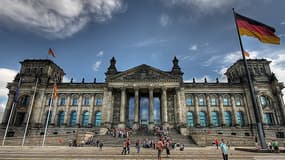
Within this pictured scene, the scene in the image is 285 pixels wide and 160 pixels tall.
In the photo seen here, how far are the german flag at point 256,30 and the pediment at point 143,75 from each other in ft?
85.0

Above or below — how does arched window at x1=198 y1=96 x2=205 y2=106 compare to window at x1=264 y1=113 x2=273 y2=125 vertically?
above

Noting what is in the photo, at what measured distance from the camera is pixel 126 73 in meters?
→ 43.3

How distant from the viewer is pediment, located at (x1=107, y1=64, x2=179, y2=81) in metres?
42.0

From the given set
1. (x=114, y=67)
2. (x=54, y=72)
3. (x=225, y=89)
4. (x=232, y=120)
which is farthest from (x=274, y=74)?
(x=54, y=72)

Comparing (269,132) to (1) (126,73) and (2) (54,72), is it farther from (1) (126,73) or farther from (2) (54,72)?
(2) (54,72)

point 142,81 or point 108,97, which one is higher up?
point 142,81

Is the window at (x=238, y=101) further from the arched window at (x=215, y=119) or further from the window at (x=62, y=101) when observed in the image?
the window at (x=62, y=101)

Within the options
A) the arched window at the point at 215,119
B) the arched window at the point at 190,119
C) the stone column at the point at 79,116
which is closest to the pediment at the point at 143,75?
the arched window at the point at 190,119

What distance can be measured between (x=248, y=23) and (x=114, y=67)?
35.3 meters

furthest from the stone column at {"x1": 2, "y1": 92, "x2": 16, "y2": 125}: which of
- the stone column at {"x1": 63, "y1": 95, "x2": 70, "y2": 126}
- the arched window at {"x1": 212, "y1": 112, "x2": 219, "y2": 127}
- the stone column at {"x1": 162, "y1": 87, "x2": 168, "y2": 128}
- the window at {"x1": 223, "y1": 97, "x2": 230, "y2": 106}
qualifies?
the window at {"x1": 223, "y1": 97, "x2": 230, "y2": 106}

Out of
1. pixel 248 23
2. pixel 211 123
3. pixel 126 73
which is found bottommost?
pixel 211 123

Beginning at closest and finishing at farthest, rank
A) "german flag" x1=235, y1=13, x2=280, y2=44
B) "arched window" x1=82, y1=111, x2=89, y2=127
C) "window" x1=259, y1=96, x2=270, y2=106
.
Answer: "german flag" x1=235, y1=13, x2=280, y2=44 → "window" x1=259, y1=96, x2=270, y2=106 → "arched window" x1=82, y1=111, x2=89, y2=127

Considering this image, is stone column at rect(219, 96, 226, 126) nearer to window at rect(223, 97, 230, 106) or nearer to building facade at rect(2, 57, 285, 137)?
building facade at rect(2, 57, 285, 137)

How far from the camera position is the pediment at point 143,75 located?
4197 centimetres
